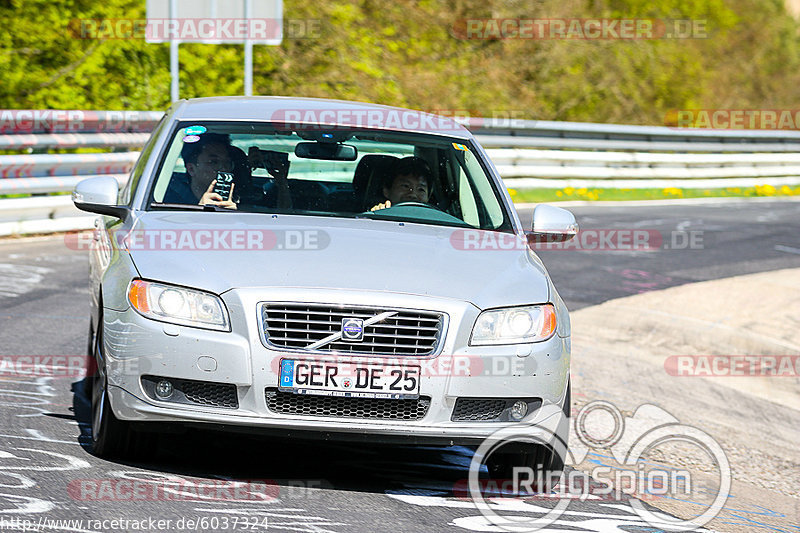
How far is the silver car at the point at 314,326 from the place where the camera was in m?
4.89

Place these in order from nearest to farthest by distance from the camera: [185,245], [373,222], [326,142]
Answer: [185,245] < [373,222] < [326,142]

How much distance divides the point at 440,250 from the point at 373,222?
49 centimetres

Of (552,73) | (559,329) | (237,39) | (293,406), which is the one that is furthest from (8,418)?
(552,73)

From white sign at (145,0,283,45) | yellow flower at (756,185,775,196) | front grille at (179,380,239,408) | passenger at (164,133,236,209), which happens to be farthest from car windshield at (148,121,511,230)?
yellow flower at (756,185,775,196)

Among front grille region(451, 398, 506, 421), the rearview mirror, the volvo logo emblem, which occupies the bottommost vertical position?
front grille region(451, 398, 506, 421)

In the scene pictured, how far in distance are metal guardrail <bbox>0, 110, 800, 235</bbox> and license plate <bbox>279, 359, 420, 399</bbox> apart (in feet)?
30.1

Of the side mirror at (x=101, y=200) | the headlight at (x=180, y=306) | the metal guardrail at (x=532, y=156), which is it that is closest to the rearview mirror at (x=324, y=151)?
the side mirror at (x=101, y=200)

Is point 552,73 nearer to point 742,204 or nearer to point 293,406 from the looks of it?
point 742,204

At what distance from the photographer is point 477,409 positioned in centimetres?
513

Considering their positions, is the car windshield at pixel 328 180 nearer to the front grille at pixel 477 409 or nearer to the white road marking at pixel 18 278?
the front grille at pixel 477 409

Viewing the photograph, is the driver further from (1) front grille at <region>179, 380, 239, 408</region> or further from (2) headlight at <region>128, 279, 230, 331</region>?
(1) front grille at <region>179, 380, 239, 408</region>

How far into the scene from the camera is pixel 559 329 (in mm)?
5340

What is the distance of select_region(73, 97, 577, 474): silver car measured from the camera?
4895mm

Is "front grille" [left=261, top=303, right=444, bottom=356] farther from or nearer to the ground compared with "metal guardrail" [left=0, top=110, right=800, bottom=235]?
nearer to the ground
